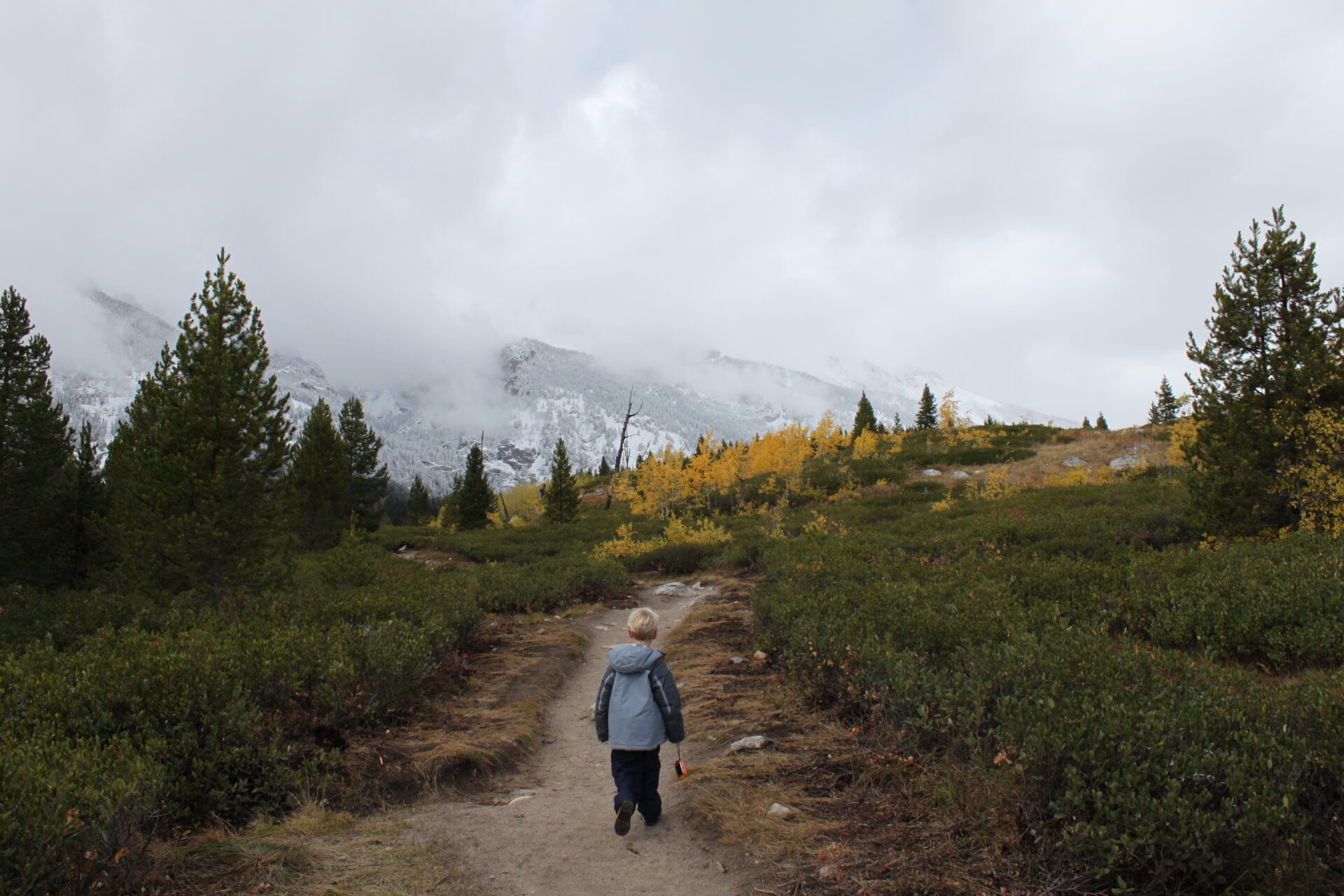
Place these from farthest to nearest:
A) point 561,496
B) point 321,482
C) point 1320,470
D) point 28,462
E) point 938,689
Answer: point 561,496, point 321,482, point 28,462, point 1320,470, point 938,689

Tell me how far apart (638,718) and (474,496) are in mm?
50570

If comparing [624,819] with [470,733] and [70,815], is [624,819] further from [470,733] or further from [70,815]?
[70,815]

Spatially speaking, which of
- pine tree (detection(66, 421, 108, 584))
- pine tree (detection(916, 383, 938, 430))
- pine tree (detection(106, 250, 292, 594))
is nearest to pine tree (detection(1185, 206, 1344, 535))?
pine tree (detection(106, 250, 292, 594))

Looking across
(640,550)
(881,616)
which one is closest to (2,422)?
(640,550)

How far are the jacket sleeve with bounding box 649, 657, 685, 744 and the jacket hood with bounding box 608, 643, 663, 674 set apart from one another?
2.3 inches

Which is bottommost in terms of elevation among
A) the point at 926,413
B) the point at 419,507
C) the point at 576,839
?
the point at 576,839

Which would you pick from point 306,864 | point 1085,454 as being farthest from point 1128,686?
point 1085,454

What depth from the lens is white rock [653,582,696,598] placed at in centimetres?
1808

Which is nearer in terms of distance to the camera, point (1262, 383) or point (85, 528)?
point (1262, 383)

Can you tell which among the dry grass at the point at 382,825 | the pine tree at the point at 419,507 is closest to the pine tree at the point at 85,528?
the dry grass at the point at 382,825

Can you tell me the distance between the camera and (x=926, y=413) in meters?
85.7

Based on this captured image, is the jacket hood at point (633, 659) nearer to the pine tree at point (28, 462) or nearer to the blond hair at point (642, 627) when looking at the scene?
the blond hair at point (642, 627)

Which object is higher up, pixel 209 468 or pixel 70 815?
pixel 209 468

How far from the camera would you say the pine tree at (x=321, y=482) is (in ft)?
118
